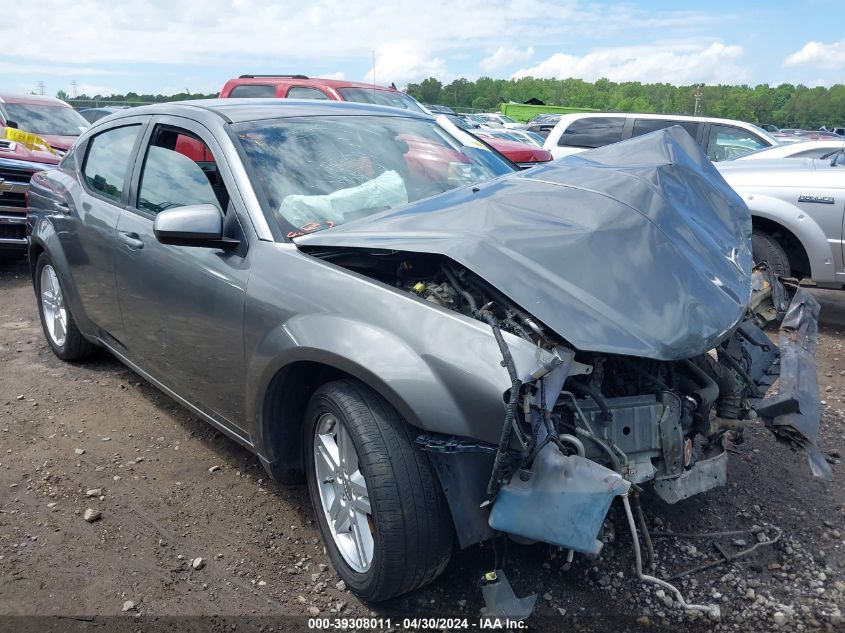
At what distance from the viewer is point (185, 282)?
10.7 ft

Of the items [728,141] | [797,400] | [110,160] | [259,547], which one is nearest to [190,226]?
[259,547]

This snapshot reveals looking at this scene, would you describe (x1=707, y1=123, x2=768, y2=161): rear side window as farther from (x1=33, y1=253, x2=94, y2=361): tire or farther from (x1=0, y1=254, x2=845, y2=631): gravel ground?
(x1=33, y1=253, x2=94, y2=361): tire

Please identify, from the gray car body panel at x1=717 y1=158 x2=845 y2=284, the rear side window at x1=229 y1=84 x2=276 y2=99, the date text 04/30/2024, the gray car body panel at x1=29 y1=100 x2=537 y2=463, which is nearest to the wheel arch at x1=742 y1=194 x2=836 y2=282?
the gray car body panel at x1=717 y1=158 x2=845 y2=284

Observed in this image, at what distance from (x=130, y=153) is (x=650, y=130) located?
961cm

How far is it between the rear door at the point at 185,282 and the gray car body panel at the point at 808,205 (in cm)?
485

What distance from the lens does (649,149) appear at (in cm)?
371

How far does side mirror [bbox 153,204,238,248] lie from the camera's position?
2.91 meters

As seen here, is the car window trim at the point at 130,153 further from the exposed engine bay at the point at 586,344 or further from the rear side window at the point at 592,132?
the rear side window at the point at 592,132

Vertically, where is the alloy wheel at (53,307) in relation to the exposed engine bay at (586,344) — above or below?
below

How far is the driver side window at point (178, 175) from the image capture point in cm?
335

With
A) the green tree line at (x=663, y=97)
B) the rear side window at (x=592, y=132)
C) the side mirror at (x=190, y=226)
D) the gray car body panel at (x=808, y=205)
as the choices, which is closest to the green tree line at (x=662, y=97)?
the green tree line at (x=663, y=97)

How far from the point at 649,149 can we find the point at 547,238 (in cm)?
135

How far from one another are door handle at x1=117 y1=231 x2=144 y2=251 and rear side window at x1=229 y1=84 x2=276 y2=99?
7.25 m

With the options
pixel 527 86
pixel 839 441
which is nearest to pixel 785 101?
pixel 527 86
